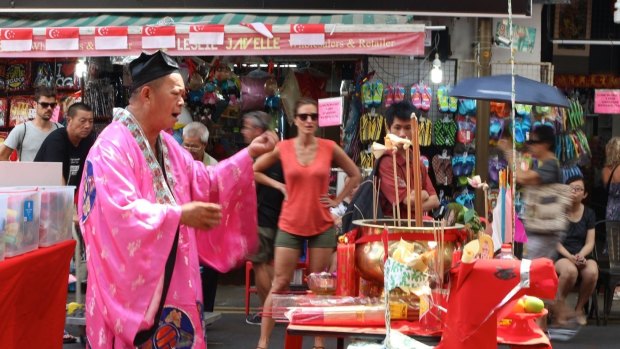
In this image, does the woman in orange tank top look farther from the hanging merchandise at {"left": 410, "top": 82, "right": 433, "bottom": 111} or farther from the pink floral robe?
the hanging merchandise at {"left": 410, "top": 82, "right": 433, "bottom": 111}

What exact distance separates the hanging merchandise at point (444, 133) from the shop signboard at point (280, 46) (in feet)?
4.76

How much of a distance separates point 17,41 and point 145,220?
629cm

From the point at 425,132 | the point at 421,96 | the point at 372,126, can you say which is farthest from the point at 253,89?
the point at 425,132

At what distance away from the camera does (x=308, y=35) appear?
912 centimetres

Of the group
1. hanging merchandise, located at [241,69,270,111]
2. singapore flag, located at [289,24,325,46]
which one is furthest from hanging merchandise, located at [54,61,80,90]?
Result: singapore flag, located at [289,24,325,46]

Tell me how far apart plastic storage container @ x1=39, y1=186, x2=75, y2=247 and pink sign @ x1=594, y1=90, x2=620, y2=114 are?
6857 millimetres

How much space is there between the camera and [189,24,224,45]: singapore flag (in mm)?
9250

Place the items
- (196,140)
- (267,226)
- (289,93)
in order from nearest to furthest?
1. (267,226)
2. (196,140)
3. (289,93)

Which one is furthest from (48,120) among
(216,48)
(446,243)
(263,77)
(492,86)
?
(446,243)

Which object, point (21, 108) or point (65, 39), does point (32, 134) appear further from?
point (21, 108)

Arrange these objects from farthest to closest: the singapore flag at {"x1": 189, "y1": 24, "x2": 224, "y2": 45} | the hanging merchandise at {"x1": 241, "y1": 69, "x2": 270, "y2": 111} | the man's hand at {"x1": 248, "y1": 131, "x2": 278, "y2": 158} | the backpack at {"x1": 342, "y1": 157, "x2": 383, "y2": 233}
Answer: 1. the hanging merchandise at {"x1": 241, "y1": 69, "x2": 270, "y2": 111}
2. the singapore flag at {"x1": 189, "y1": 24, "x2": 224, "y2": 45}
3. the backpack at {"x1": 342, "y1": 157, "x2": 383, "y2": 233}
4. the man's hand at {"x1": 248, "y1": 131, "x2": 278, "y2": 158}

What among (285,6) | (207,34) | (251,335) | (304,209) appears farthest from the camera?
(285,6)

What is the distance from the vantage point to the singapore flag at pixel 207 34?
30.3ft

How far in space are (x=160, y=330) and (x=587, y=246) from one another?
18.6 feet
